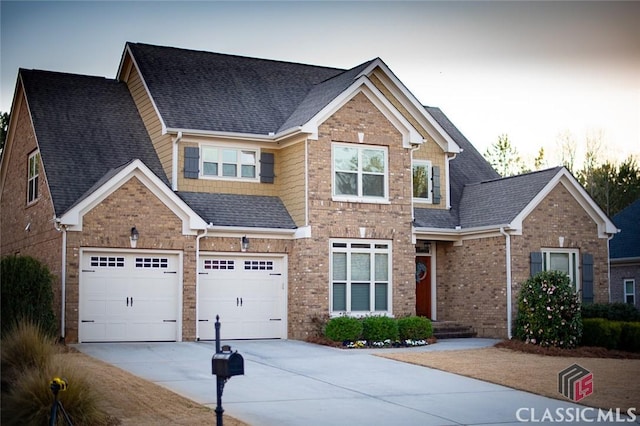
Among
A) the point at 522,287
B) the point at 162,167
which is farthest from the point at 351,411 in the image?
the point at 162,167

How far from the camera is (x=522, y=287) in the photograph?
24.8 meters

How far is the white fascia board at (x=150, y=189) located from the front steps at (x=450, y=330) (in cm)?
836

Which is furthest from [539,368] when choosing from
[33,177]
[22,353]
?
[33,177]

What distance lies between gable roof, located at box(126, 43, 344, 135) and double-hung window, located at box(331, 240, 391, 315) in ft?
13.6

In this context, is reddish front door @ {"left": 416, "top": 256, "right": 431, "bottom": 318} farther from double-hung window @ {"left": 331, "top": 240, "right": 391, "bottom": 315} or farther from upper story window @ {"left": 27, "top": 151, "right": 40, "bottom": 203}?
upper story window @ {"left": 27, "top": 151, "right": 40, "bottom": 203}

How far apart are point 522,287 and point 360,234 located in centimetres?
486

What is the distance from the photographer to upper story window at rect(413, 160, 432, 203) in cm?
2914

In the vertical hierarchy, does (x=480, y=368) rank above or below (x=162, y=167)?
below

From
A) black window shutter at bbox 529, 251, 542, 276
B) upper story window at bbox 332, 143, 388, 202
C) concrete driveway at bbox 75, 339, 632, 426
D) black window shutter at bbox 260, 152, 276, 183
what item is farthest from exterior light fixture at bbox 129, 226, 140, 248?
black window shutter at bbox 529, 251, 542, 276

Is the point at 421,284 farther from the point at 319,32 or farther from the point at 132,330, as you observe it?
the point at 319,32

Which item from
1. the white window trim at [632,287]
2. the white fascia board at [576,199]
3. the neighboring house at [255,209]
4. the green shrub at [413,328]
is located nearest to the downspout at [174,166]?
the neighboring house at [255,209]

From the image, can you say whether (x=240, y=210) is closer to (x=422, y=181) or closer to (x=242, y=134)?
(x=242, y=134)

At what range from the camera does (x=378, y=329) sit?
24.0 meters

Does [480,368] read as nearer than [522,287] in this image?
Yes
